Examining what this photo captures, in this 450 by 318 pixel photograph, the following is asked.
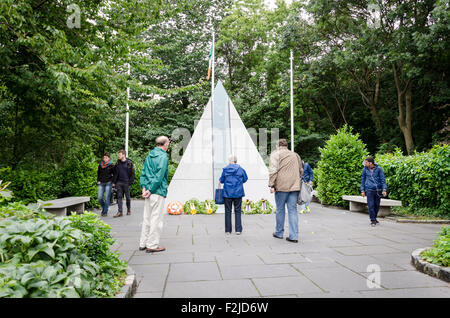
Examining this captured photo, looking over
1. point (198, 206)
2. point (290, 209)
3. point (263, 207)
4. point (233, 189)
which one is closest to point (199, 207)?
point (198, 206)

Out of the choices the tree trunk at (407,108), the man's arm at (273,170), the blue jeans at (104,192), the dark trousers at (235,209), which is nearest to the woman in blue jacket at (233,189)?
the dark trousers at (235,209)

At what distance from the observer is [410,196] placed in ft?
31.5

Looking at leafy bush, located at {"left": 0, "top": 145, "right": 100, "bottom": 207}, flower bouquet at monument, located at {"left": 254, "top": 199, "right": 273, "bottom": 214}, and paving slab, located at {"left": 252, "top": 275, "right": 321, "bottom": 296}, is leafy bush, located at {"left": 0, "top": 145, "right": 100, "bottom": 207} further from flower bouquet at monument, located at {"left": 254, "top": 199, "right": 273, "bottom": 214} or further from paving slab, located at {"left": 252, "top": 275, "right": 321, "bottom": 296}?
paving slab, located at {"left": 252, "top": 275, "right": 321, "bottom": 296}

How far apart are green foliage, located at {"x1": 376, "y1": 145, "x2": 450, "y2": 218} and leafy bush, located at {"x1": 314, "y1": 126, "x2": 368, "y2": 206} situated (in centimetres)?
134

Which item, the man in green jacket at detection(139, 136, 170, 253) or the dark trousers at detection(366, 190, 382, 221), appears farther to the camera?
the dark trousers at detection(366, 190, 382, 221)

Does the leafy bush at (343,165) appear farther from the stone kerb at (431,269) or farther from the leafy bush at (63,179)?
the leafy bush at (63,179)

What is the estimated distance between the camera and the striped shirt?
595 centimetres

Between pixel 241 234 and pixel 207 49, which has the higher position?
pixel 207 49

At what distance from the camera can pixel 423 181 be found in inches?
352

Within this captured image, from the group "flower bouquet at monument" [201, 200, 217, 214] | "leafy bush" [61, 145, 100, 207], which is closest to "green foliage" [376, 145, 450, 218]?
"flower bouquet at monument" [201, 200, 217, 214]

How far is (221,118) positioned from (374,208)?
6.00 m

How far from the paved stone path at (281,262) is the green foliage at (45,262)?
0.72 meters

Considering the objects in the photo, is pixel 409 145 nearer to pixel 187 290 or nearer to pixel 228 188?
pixel 228 188

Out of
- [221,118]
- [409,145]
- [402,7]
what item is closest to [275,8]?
[402,7]
